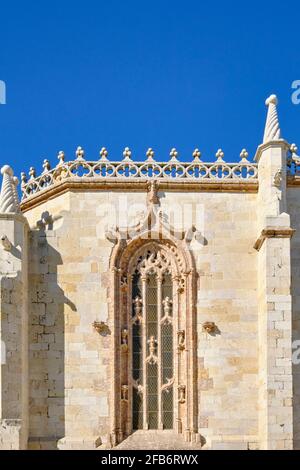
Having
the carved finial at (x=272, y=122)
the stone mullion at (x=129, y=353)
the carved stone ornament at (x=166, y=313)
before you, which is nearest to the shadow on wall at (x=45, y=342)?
the stone mullion at (x=129, y=353)

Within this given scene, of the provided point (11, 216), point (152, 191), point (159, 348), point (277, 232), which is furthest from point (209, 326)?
point (11, 216)

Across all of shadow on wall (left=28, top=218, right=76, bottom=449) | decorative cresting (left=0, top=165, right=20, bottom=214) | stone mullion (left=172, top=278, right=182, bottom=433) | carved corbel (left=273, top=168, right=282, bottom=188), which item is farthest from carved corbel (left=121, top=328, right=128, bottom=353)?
carved corbel (left=273, top=168, right=282, bottom=188)

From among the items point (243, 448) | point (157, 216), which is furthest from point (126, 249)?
point (243, 448)

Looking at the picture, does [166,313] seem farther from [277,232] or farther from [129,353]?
[277,232]

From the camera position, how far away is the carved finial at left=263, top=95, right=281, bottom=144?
2762 cm

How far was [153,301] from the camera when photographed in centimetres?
2780

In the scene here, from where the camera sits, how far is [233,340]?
89.9 ft

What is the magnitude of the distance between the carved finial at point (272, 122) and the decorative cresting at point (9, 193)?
207 inches

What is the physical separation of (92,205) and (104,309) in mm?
2218

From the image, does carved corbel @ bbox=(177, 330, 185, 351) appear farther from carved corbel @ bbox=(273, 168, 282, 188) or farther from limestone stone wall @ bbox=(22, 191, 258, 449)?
carved corbel @ bbox=(273, 168, 282, 188)

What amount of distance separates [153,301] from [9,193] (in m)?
3.73

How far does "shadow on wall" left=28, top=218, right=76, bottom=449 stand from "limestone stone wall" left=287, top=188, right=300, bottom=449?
4558mm

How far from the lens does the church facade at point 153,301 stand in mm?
26828
